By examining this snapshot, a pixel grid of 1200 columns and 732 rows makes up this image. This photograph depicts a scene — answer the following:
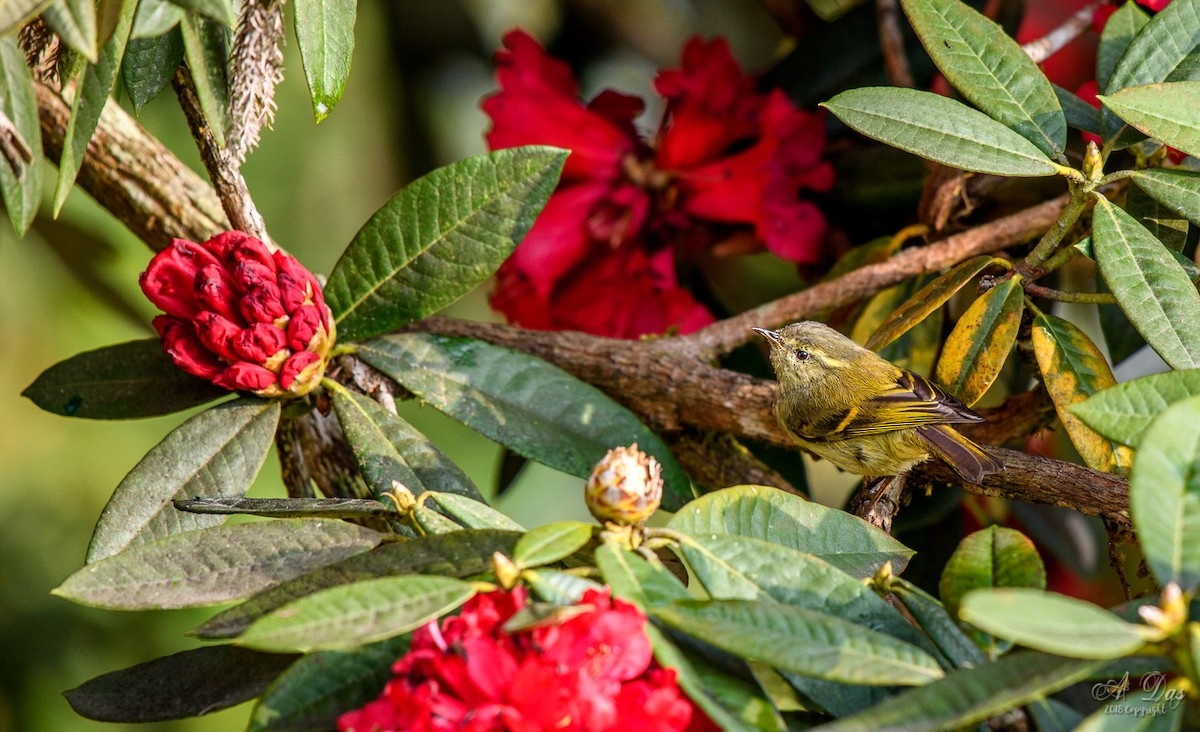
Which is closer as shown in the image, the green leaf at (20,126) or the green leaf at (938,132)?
the green leaf at (20,126)

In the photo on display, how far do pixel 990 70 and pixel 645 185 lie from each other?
1.80 feet

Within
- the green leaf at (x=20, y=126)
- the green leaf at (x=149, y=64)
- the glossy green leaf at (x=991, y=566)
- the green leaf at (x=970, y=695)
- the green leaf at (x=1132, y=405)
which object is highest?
the green leaf at (x=149, y=64)

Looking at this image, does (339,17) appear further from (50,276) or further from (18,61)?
(50,276)

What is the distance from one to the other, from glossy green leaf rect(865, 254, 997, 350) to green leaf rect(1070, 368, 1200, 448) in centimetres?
27

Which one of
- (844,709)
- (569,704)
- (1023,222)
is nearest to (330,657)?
(569,704)

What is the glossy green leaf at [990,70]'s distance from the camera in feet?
3.02

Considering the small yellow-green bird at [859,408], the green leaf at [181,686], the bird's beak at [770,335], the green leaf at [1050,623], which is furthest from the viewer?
the bird's beak at [770,335]

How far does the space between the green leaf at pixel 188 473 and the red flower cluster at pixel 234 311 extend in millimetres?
33

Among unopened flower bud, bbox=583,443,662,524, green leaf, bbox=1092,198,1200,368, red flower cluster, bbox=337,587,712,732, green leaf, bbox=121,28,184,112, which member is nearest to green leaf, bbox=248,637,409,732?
red flower cluster, bbox=337,587,712,732

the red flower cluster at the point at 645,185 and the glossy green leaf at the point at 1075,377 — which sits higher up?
the red flower cluster at the point at 645,185

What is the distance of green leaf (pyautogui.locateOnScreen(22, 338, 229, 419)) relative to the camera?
40.6 inches

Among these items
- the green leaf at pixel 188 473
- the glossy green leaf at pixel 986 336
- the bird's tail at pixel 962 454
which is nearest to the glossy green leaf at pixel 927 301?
the glossy green leaf at pixel 986 336

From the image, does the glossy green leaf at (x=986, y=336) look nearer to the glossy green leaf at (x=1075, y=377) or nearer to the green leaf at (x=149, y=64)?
the glossy green leaf at (x=1075, y=377)

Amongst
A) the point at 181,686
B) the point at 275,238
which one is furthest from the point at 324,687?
the point at 275,238
